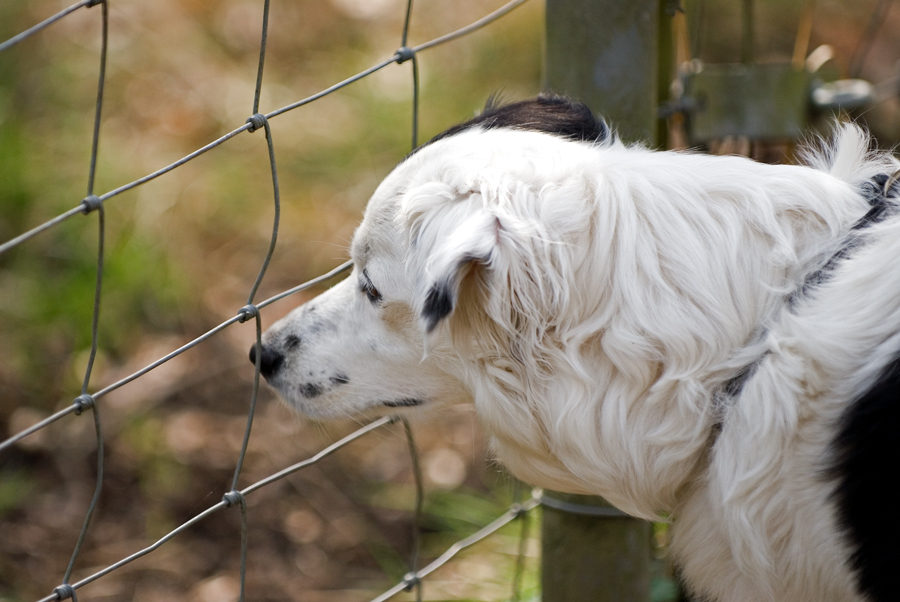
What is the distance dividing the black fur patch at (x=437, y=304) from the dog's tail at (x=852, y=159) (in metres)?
0.78

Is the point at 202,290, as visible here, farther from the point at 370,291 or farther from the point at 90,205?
the point at 90,205

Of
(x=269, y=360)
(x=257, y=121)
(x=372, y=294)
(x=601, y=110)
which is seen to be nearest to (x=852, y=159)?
(x=601, y=110)

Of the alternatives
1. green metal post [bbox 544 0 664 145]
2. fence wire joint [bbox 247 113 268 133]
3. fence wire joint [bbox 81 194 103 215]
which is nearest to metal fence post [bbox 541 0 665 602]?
green metal post [bbox 544 0 664 145]

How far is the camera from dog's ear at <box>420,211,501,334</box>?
3.84ft

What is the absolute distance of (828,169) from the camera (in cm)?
148

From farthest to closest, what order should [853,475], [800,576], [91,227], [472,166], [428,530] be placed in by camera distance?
[91,227]
[428,530]
[472,166]
[800,576]
[853,475]

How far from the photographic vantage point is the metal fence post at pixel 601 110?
5.11 feet

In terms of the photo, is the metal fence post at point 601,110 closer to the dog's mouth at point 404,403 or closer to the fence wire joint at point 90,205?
the dog's mouth at point 404,403

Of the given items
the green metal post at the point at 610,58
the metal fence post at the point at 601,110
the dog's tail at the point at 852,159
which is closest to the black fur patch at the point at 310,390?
the metal fence post at the point at 601,110

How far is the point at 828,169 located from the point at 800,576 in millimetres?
725

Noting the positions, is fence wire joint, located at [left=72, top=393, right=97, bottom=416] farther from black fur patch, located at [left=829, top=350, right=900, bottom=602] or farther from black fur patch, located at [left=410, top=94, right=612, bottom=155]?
black fur patch, located at [left=829, top=350, right=900, bottom=602]

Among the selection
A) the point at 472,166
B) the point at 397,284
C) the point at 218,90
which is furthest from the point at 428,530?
the point at 218,90

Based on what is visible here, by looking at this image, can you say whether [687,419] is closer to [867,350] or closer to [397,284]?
[867,350]

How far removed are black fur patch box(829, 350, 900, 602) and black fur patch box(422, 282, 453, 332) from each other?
1.91 ft
